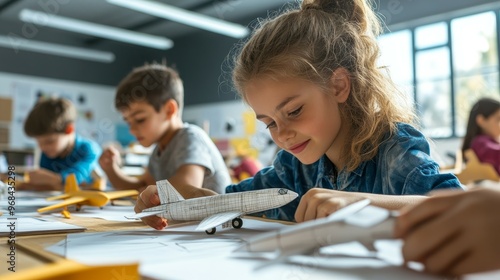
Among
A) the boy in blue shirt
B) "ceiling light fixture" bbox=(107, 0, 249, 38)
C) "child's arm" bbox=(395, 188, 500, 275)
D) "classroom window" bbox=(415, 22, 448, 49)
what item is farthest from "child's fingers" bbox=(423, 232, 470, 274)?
"classroom window" bbox=(415, 22, 448, 49)

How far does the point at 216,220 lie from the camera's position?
682 millimetres

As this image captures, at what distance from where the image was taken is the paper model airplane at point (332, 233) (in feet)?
1.35

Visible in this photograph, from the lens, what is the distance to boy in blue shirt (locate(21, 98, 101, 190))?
7.68ft

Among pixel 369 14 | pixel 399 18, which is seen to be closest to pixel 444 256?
pixel 369 14

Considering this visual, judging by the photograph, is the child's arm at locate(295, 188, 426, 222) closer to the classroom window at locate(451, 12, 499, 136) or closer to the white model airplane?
the white model airplane

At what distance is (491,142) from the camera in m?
2.88

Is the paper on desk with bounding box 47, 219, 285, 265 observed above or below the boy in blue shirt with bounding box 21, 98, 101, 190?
below

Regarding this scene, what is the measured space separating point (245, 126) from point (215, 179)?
5.08 metres

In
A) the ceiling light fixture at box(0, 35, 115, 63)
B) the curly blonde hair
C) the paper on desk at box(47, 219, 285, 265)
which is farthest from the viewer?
the ceiling light fixture at box(0, 35, 115, 63)

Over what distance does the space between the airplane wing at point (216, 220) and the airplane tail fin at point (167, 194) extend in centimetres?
12

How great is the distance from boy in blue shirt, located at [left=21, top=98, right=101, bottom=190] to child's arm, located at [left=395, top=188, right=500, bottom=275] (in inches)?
83.2

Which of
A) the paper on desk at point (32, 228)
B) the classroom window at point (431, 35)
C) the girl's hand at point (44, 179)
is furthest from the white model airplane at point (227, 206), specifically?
the classroom window at point (431, 35)

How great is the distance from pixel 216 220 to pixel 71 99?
7436 mm

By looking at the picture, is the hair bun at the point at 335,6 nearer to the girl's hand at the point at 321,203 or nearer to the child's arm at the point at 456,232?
the girl's hand at the point at 321,203
